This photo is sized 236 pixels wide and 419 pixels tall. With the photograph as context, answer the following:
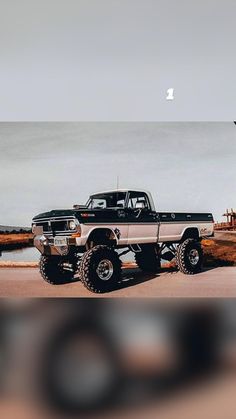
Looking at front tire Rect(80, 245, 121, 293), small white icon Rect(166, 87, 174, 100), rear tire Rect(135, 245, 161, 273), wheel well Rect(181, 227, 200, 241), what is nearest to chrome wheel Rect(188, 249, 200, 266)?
wheel well Rect(181, 227, 200, 241)

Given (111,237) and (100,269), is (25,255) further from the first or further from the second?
(111,237)

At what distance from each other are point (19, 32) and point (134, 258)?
2450 mm

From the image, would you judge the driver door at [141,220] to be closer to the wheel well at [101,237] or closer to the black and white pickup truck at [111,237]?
the black and white pickup truck at [111,237]

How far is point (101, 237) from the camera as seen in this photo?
4371mm

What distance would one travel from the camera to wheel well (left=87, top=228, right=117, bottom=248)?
433 centimetres

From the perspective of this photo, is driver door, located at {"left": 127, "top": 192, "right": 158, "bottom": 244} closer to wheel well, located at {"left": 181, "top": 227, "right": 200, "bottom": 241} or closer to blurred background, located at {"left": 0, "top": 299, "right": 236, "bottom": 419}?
wheel well, located at {"left": 181, "top": 227, "right": 200, "bottom": 241}

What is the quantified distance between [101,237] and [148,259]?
568 millimetres

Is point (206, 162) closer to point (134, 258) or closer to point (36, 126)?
point (134, 258)

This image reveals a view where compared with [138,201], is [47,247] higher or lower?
lower

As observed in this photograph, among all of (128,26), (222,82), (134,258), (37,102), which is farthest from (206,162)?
(37,102)

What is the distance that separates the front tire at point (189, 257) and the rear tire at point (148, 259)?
0.23 metres

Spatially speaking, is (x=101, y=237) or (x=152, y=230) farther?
(x=152, y=230)

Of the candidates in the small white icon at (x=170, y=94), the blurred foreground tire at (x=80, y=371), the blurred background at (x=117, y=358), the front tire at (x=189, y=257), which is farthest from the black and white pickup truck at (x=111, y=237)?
the small white icon at (x=170, y=94)

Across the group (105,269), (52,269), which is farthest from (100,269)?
(52,269)
